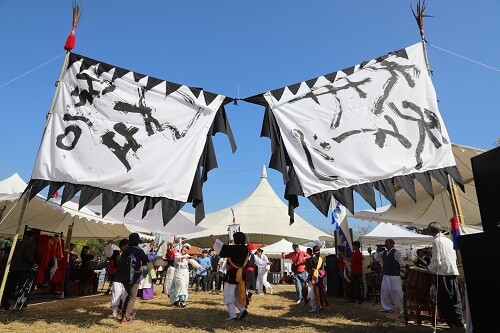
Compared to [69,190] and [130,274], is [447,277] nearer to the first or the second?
[130,274]

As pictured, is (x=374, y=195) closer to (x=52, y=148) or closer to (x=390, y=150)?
(x=390, y=150)

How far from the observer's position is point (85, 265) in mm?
13508

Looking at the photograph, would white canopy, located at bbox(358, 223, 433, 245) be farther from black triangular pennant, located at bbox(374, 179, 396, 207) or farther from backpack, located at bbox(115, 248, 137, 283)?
backpack, located at bbox(115, 248, 137, 283)

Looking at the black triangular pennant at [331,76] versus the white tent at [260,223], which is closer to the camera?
the black triangular pennant at [331,76]

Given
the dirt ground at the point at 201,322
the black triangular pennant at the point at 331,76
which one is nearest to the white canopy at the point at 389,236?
the dirt ground at the point at 201,322

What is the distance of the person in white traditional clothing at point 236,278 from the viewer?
24.3 ft

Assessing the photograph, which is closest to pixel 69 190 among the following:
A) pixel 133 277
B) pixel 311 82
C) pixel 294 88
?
pixel 133 277

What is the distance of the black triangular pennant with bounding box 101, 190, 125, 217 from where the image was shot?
6.03 m

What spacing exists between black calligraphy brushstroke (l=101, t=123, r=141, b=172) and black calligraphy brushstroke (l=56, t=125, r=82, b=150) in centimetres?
41

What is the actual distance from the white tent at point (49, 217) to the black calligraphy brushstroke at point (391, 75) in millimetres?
8333

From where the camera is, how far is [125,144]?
6.36 metres

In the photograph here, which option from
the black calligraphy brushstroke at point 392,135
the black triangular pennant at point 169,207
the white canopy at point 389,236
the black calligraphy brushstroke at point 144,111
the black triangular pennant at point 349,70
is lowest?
the black triangular pennant at point 169,207

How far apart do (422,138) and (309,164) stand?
2081 millimetres

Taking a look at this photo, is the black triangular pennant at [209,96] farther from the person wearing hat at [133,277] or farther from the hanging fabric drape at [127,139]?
the person wearing hat at [133,277]
